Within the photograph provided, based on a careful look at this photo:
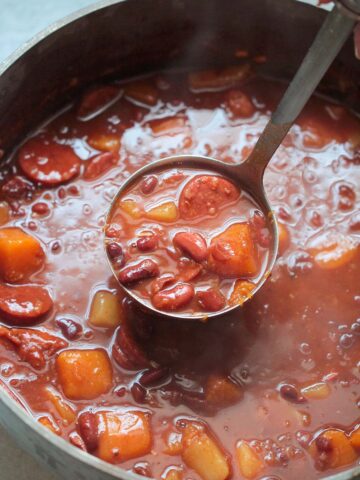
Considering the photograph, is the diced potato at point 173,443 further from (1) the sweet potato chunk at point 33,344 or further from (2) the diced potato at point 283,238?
(2) the diced potato at point 283,238

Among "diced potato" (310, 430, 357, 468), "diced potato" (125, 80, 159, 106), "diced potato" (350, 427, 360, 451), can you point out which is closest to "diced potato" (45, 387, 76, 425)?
"diced potato" (310, 430, 357, 468)

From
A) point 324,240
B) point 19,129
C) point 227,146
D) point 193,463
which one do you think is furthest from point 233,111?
point 193,463

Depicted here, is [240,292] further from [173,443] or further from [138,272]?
[173,443]

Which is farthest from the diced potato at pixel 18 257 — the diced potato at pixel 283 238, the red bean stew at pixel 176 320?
the diced potato at pixel 283 238

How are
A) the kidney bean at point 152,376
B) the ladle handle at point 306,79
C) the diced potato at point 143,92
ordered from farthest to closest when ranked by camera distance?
the diced potato at point 143,92 → the kidney bean at point 152,376 → the ladle handle at point 306,79

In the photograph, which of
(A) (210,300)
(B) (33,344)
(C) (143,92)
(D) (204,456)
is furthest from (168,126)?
(D) (204,456)

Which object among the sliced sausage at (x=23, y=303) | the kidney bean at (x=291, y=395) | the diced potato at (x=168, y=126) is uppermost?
the diced potato at (x=168, y=126)
